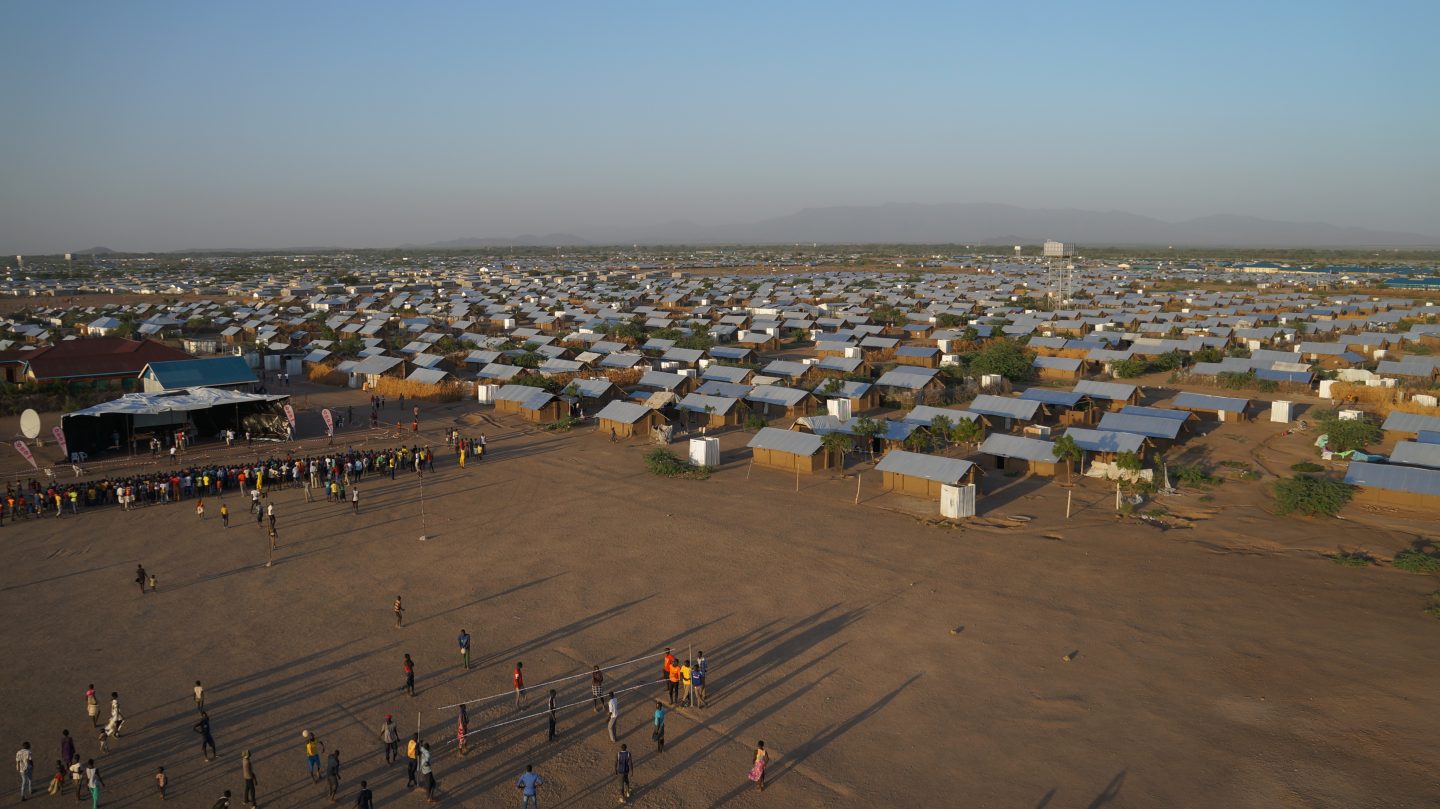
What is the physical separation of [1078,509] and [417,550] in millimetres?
20013

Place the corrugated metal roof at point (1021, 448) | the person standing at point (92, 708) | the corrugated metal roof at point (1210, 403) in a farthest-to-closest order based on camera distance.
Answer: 1. the corrugated metal roof at point (1210, 403)
2. the corrugated metal roof at point (1021, 448)
3. the person standing at point (92, 708)

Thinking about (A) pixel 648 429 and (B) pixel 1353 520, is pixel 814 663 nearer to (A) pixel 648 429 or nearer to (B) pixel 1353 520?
(B) pixel 1353 520

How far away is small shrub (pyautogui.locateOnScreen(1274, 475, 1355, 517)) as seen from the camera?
83.9 feet

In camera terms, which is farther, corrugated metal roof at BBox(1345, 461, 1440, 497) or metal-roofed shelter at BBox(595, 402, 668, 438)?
metal-roofed shelter at BBox(595, 402, 668, 438)

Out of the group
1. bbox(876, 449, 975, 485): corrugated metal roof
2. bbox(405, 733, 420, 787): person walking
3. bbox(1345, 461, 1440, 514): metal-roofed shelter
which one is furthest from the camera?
bbox(876, 449, 975, 485): corrugated metal roof

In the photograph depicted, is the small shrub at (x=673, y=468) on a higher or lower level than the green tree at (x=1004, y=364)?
lower

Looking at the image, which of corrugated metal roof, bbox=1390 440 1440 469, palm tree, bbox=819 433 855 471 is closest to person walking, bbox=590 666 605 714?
palm tree, bbox=819 433 855 471

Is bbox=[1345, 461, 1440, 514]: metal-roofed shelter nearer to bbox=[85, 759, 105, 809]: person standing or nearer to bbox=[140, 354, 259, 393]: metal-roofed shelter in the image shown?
bbox=[85, 759, 105, 809]: person standing

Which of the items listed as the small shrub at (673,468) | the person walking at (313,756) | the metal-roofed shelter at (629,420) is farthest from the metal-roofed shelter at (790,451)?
the person walking at (313,756)

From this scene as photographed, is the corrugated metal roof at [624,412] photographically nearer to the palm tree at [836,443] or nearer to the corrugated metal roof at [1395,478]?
the palm tree at [836,443]

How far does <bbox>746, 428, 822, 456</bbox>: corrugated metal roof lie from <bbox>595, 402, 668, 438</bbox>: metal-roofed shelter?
6316 mm

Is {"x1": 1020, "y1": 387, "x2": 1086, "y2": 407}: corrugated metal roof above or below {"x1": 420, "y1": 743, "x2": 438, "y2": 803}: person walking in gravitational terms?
above

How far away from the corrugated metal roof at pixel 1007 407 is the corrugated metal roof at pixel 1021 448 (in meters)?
4.33

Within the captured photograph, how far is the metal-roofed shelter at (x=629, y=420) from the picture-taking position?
37.7 meters
